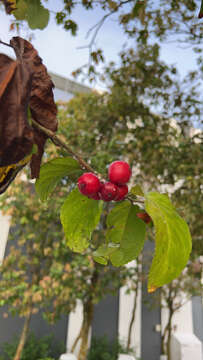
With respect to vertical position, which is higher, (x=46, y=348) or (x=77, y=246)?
(x=77, y=246)

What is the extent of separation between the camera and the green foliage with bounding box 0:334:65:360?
457cm

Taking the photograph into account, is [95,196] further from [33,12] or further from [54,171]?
[33,12]

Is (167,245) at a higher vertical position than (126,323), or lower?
higher

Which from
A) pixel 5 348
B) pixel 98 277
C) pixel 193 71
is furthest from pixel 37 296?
pixel 193 71

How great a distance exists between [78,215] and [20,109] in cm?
26

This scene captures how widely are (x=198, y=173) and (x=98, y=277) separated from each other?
2178 millimetres

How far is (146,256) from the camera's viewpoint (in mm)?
6145

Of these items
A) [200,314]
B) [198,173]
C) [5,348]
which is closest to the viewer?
[198,173]

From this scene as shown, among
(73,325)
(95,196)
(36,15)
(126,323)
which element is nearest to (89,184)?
(95,196)

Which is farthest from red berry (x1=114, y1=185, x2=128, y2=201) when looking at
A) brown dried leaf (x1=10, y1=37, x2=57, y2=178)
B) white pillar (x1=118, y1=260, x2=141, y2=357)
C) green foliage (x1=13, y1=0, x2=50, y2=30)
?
white pillar (x1=118, y1=260, x2=141, y2=357)

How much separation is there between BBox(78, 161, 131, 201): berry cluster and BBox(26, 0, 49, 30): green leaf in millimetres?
392

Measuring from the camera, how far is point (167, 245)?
1.14 feet

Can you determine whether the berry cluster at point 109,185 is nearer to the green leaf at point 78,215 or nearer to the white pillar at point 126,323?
the green leaf at point 78,215

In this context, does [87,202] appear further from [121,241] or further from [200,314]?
[200,314]
